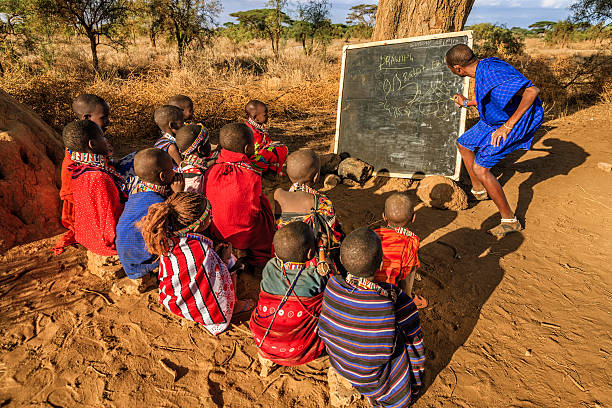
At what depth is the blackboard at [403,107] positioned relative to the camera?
4.15m

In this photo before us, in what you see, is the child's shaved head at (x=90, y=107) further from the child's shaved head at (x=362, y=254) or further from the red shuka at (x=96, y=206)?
the child's shaved head at (x=362, y=254)

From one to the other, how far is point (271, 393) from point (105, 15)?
12.3 m

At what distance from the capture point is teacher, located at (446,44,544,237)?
3.00m

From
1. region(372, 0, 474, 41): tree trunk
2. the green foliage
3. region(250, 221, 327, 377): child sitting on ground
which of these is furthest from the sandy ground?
the green foliage

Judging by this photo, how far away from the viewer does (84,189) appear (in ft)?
9.00

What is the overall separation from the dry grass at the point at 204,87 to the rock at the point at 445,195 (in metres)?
4.42

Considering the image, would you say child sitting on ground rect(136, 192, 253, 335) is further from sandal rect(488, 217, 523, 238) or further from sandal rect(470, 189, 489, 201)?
sandal rect(470, 189, 489, 201)

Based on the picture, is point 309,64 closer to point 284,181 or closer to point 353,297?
point 284,181

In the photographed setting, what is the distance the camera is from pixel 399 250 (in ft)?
7.33

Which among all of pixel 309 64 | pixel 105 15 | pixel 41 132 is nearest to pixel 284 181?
pixel 41 132

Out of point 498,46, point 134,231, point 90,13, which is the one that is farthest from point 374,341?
point 90,13

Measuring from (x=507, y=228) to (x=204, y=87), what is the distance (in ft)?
25.7

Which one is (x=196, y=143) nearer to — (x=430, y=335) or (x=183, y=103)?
(x=183, y=103)

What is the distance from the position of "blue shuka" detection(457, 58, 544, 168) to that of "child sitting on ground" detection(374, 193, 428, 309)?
62.9 inches
